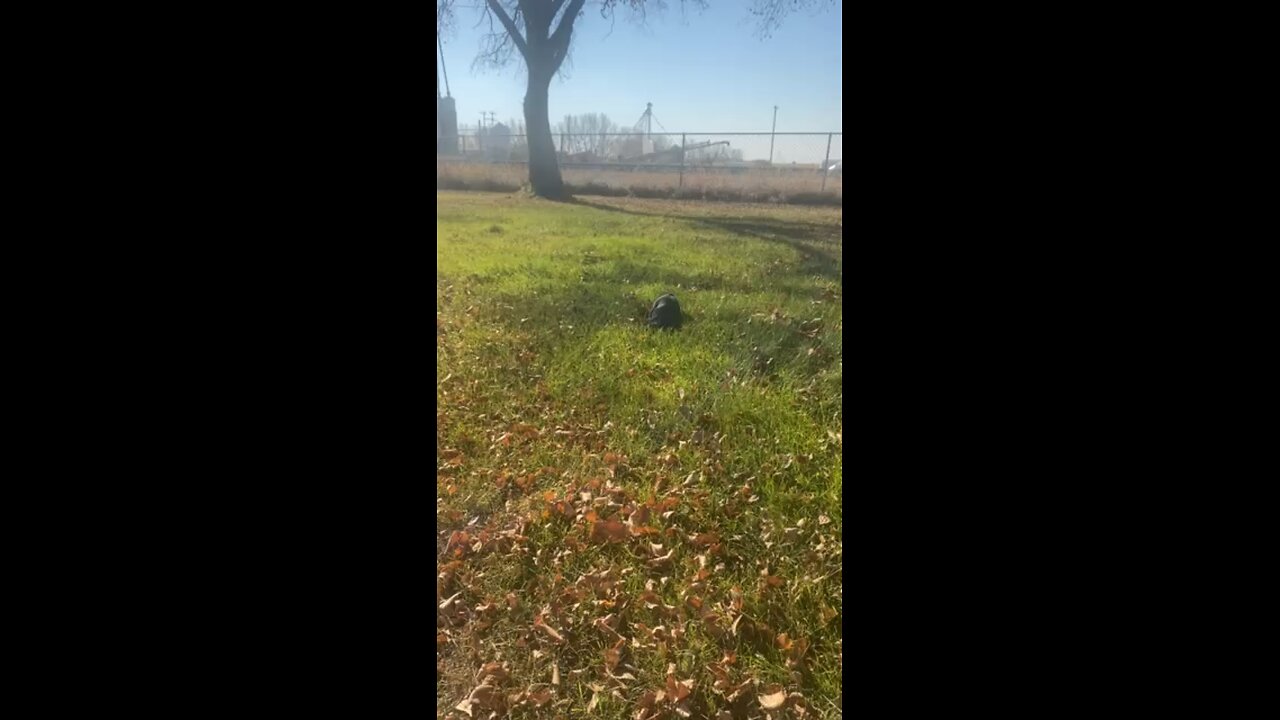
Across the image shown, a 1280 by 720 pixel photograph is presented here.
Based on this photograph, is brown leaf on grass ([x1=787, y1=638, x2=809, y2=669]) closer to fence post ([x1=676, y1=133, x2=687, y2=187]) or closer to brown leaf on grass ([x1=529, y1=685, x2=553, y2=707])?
brown leaf on grass ([x1=529, y1=685, x2=553, y2=707])

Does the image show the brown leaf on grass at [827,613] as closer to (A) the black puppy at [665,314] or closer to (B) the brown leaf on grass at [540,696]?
(B) the brown leaf on grass at [540,696]

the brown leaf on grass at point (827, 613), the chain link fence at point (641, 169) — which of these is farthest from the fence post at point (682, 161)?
the brown leaf on grass at point (827, 613)

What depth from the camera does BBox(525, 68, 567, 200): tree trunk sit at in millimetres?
1721

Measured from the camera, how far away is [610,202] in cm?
288

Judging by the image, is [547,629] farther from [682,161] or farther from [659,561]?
[682,161]

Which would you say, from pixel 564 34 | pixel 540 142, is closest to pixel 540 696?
pixel 540 142

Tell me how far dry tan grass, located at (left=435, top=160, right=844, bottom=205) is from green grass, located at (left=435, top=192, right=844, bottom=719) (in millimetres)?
96

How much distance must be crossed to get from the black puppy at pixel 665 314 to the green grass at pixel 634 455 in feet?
0.20

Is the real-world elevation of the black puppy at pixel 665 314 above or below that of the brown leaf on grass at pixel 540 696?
above

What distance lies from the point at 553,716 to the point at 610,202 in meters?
1.99

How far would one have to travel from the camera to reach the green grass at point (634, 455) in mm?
1576

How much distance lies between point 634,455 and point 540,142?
1.06 m
